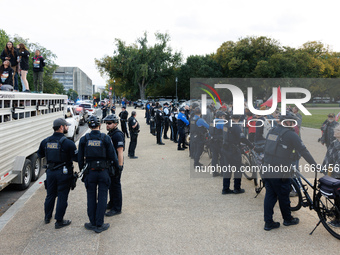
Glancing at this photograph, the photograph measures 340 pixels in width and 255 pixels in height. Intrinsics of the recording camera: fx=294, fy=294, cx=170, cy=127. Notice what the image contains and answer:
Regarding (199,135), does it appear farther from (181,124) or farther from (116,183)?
(116,183)

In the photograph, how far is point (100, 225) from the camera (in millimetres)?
4695

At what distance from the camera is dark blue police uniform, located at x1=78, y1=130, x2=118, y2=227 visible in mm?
4523

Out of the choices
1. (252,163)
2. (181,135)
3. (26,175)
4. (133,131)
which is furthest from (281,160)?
(181,135)

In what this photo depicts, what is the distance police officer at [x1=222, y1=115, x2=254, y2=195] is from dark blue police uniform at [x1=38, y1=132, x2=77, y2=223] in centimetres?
326

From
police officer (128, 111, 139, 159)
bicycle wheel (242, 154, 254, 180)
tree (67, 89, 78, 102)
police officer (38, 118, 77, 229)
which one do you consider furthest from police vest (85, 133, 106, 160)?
tree (67, 89, 78, 102)

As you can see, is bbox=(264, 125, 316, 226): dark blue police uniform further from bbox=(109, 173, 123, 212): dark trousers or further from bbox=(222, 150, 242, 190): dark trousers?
bbox=(109, 173, 123, 212): dark trousers

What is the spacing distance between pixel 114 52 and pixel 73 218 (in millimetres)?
57292

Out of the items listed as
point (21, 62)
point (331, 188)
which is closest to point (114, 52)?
point (21, 62)

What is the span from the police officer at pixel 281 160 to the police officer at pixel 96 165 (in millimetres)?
2527

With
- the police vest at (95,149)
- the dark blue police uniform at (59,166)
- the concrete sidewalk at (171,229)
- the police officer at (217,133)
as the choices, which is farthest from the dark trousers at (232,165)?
the dark blue police uniform at (59,166)

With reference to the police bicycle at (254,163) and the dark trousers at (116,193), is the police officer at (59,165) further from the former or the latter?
the police bicycle at (254,163)

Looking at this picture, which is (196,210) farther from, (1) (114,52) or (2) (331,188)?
(1) (114,52)

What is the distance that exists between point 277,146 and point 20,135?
5.85 meters

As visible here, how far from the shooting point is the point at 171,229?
4.70 meters
